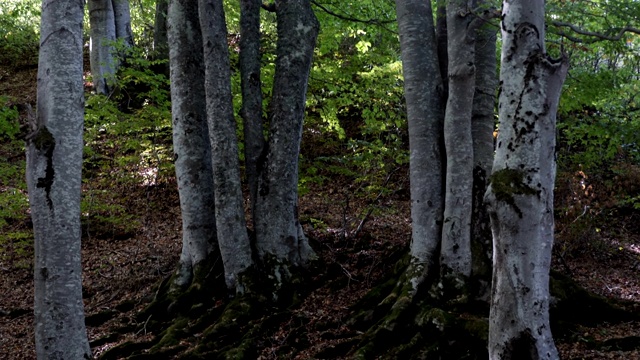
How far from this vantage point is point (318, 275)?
22.8ft

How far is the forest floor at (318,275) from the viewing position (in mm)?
5625

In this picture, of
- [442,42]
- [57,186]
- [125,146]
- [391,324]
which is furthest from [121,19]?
[391,324]

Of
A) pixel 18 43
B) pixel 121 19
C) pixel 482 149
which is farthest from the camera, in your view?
pixel 18 43

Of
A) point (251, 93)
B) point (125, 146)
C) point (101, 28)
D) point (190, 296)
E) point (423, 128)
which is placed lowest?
point (190, 296)

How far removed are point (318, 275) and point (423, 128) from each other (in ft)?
8.27

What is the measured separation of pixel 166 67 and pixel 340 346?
39.7ft

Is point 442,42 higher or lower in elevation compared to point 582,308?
higher

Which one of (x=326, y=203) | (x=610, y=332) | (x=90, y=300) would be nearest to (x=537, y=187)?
(x=610, y=332)

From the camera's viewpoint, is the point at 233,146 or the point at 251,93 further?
the point at 251,93

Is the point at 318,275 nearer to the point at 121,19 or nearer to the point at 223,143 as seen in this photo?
the point at 223,143

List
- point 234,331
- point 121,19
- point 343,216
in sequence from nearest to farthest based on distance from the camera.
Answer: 1. point 234,331
2. point 343,216
3. point 121,19

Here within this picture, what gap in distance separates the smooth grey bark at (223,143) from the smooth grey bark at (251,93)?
29cm

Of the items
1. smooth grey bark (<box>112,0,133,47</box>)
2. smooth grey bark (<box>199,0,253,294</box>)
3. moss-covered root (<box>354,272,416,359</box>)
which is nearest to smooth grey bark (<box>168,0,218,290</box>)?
smooth grey bark (<box>199,0,253,294</box>)

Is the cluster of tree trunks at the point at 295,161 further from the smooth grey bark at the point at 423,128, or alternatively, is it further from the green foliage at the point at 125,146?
the green foliage at the point at 125,146
